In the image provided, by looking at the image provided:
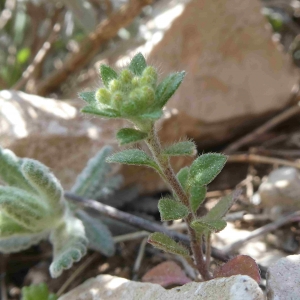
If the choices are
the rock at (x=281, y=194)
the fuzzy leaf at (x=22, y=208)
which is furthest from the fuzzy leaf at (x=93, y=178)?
the rock at (x=281, y=194)

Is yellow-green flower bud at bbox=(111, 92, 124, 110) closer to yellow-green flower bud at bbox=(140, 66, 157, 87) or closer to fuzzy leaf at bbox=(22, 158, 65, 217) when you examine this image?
yellow-green flower bud at bbox=(140, 66, 157, 87)

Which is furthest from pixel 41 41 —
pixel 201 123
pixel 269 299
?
pixel 269 299

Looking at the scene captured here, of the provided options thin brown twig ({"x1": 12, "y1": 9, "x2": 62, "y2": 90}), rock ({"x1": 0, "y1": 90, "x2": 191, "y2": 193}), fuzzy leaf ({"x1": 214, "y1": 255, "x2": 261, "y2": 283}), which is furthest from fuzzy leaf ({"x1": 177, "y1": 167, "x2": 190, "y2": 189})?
thin brown twig ({"x1": 12, "y1": 9, "x2": 62, "y2": 90})

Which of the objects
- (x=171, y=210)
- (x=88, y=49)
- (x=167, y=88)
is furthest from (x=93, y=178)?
(x=88, y=49)

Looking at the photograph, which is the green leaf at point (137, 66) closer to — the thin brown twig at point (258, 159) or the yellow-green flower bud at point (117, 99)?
the yellow-green flower bud at point (117, 99)

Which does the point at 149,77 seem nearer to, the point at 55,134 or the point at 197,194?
the point at 197,194

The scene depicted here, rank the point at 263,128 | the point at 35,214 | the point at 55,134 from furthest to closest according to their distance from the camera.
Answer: the point at 263,128
the point at 55,134
the point at 35,214

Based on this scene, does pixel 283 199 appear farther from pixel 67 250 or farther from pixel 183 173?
pixel 67 250
